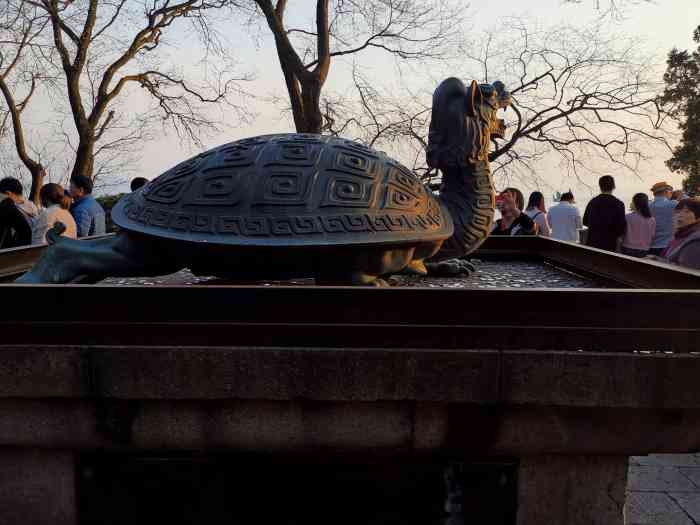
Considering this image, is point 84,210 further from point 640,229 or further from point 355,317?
point 640,229

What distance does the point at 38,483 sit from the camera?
205 centimetres

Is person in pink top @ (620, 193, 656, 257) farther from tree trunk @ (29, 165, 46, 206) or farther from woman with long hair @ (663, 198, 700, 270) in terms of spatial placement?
tree trunk @ (29, 165, 46, 206)

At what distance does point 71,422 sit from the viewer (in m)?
1.99

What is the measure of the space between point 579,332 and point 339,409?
0.87m

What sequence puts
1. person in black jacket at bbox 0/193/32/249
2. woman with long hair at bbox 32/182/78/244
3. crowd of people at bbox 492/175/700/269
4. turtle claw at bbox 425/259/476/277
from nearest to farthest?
turtle claw at bbox 425/259/476/277 → woman with long hair at bbox 32/182/78/244 → person in black jacket at bbox 0/193/32/249 → crowd of people at bbox 492/175/700/269

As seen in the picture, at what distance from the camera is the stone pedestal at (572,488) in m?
1.98

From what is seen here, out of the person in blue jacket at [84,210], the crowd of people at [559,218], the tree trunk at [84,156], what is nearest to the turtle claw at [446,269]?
the crowd of people at [559,218]

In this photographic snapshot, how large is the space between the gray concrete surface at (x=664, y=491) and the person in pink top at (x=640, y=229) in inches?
131

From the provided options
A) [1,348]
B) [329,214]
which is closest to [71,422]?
[1,348]

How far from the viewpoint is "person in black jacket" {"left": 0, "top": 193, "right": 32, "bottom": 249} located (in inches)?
192

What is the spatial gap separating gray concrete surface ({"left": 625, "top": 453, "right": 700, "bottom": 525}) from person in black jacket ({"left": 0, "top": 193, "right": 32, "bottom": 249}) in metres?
5.13

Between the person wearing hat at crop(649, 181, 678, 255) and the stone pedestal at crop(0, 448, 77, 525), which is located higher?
the person wearing hat at crop(649, 181, 678, 255)

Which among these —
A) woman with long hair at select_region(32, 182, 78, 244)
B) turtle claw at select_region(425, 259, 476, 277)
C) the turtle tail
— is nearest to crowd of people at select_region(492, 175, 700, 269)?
turtle claw at select_region(425, 259, 476, 277)

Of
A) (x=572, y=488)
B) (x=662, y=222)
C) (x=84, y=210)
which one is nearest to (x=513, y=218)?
(x=662, y=222)
